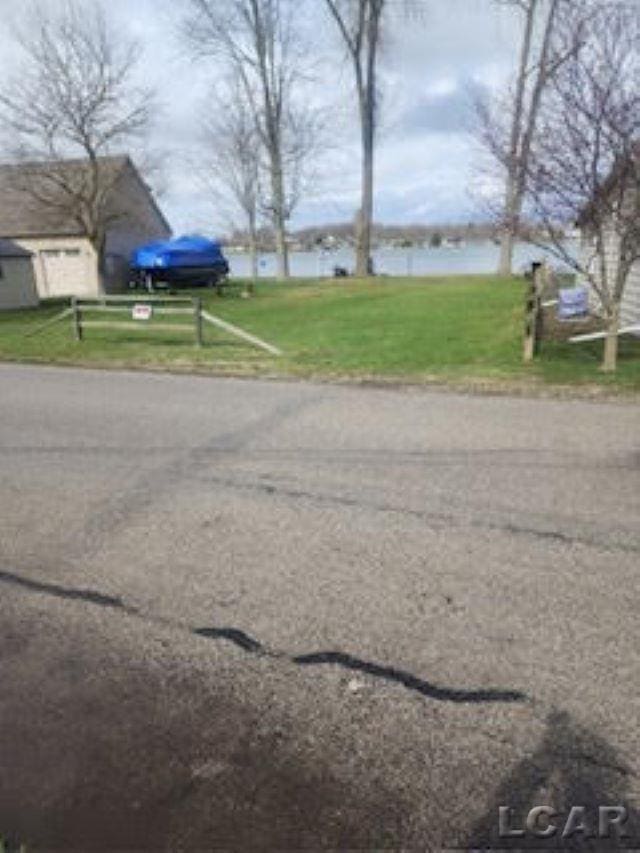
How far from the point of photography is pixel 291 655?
3430 millimetres

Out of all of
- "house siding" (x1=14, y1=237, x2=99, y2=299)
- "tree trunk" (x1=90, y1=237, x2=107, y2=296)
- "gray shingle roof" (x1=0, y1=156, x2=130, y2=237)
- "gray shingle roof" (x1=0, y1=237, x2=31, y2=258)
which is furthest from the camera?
"house siding" (x1=14, y1=237, x2=99, y2=299)

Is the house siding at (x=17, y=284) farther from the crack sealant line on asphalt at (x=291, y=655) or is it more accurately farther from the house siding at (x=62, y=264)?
the crack sealant line on asphalt at (x=291, y=655)

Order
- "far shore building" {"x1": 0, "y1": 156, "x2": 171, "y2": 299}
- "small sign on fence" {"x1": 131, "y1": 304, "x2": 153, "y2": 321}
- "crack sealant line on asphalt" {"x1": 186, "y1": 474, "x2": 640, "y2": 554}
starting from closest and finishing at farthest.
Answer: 1. "crack sealant line on asphalt" {"x1": 186, "y1": 474, "x2": 640, "y2": 554}
2. "small sign on fence" {"x1": 131, "y1": 304, "x2": 153, "y2": 321}
3. "far shore building" {"x1": 0, "y1": 156, "x2": 171, "y2": 299}

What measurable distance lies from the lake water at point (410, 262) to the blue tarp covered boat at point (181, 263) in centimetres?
1026

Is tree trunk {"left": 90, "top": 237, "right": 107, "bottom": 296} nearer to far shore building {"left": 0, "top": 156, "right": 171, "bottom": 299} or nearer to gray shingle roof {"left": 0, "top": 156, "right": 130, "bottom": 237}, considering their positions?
far shore building {"left": 0, "top": 156, "right": 171, "bottom": 299}

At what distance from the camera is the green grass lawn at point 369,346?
10.4 m

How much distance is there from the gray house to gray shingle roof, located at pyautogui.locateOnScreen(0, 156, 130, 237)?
105 inches

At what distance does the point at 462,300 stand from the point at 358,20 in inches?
851

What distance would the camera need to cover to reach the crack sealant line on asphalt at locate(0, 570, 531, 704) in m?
3.07

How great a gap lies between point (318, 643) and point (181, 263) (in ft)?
107

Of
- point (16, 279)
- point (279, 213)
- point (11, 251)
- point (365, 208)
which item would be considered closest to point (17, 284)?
point (16, 279)

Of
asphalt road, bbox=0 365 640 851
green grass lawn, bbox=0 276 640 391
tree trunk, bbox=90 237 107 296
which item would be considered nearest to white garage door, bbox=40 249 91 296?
tree trunk, bbox=90 237 107 296

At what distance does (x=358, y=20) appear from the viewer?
35.8m

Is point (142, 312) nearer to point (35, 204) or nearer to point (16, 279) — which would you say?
point (16, 279)
